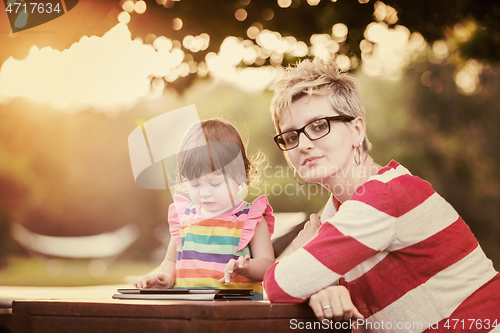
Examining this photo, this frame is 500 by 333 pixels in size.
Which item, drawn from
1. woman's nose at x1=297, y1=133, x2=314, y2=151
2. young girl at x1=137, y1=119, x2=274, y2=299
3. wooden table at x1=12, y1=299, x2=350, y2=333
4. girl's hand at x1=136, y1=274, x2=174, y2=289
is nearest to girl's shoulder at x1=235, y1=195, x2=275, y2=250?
young girl at x1=137, y1=119, x2=274, y2=299

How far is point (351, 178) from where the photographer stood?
83cm

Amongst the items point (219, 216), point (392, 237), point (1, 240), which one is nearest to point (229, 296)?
point (392, 237)

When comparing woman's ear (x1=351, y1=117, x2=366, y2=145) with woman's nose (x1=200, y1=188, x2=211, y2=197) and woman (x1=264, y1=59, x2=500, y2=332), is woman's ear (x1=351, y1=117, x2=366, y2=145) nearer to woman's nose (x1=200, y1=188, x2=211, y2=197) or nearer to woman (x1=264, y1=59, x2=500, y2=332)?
woman (x1=264, y1=59, x2=500, y2=332)

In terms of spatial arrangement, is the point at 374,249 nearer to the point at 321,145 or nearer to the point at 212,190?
the point at 321,145

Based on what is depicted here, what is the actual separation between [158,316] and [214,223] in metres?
0.53

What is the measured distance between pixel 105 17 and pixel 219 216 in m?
1.70

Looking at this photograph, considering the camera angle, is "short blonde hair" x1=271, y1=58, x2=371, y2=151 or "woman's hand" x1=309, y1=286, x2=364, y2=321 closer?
"woman's hand" x1=309, y1=286, x2=364, y2=321

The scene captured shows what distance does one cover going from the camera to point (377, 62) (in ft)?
8.03

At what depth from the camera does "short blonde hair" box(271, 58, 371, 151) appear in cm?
83

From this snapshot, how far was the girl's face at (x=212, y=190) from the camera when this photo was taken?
3.48ft

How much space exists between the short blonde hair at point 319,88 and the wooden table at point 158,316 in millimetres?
447

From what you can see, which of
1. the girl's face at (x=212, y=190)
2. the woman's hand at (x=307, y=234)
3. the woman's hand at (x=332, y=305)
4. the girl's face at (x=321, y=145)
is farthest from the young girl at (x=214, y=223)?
the woman's hand at (x=332, y=305)

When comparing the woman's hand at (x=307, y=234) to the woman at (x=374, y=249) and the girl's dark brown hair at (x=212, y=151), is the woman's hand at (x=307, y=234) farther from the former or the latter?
the girl's dark brown hair at (x=212, y=151)

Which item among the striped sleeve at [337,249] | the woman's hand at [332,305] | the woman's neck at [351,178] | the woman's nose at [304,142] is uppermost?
the woman's nose at [304,142]
